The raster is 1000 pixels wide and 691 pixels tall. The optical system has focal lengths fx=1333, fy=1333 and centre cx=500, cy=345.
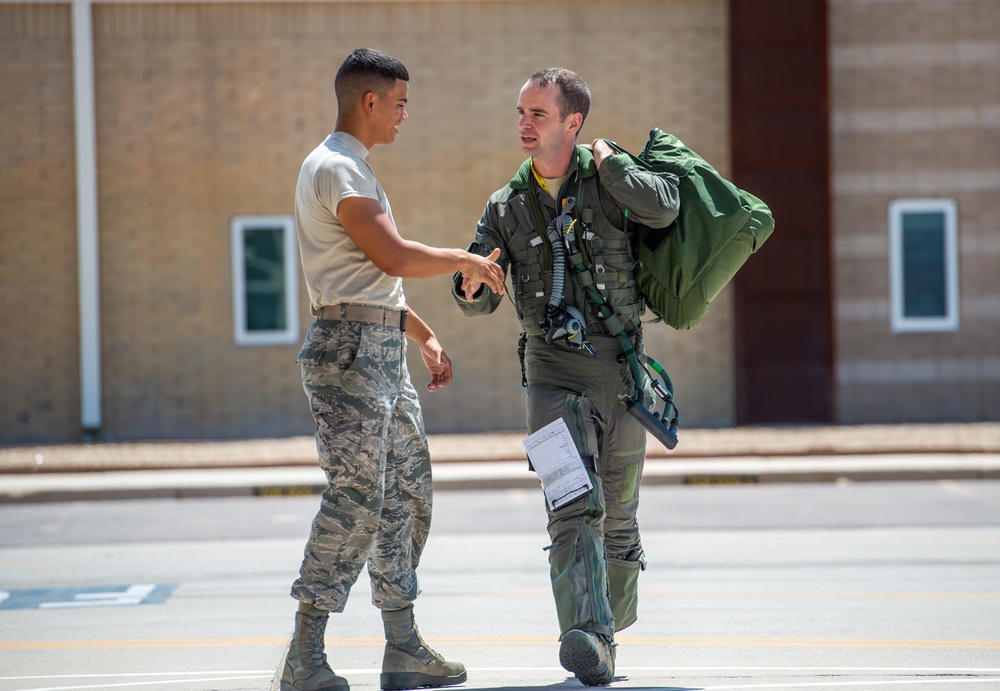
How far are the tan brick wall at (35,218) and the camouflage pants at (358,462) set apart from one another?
1242cm

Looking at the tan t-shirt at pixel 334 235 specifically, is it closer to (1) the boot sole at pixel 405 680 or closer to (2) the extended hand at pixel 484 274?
(2) the extended hand at pixel 484 274

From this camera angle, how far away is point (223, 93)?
16.3 meters

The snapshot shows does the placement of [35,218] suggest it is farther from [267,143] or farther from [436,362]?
[436,362]

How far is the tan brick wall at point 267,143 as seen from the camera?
16219 mm

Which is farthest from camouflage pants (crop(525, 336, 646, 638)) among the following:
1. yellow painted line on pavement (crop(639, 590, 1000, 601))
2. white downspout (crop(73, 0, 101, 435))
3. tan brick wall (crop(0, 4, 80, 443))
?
tan brick wall (crop(0, 4, 80, 443))

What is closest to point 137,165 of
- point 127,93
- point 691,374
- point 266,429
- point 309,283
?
point 127,93

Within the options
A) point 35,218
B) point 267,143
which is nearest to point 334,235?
point 267,143

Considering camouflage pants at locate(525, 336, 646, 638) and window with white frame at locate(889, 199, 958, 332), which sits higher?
window with white frame at locate(889, 199, 958, 332)

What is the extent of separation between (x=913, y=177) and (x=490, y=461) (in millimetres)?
6905

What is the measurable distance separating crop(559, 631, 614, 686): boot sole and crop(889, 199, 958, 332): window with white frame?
512 inches

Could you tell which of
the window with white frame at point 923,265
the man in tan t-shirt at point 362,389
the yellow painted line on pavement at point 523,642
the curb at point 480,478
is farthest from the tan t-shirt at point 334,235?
the window with white frame at point 923,265

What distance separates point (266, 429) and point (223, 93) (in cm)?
414

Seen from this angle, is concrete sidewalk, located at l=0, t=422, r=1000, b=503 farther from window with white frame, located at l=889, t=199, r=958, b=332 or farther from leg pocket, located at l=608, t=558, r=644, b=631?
leg pocket, located at l=608, t=558, r=644, b=631

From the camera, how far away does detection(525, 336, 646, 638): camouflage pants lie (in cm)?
466
